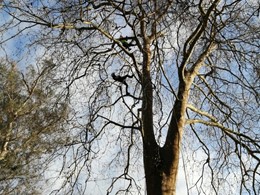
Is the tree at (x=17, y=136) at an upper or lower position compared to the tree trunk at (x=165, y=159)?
upper

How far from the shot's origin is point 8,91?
13.9 meters

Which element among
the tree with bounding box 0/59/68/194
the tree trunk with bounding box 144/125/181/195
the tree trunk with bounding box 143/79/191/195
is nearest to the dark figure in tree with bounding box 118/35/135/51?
the tree trunk with bounding box 143/79/191/195

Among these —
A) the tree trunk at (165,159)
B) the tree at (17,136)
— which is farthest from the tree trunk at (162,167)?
the tree at (17,136)

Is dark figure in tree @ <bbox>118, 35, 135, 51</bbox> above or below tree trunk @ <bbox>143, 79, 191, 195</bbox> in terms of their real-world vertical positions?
above

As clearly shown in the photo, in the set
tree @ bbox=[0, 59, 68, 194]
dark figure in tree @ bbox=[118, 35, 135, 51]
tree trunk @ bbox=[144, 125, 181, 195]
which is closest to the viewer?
tree trunk @ bbox=[144, 125, 181, 195]

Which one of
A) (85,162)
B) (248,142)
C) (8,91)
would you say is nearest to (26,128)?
(8,91)

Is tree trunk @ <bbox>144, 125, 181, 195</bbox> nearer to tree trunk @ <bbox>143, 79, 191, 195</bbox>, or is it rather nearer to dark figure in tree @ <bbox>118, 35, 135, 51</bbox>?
tree trunk @ <bbox>143, 79, 191, 195</bbox>

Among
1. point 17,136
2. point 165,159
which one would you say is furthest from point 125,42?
point 17,136

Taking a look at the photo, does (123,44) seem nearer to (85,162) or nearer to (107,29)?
(107,29)

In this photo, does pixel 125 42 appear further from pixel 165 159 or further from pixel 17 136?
pixel 17 136

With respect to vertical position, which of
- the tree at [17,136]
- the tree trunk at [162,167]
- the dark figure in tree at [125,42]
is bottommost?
the tree trunk at [162,167]

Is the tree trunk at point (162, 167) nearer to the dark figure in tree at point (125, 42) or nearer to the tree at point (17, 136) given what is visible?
the dark figure in tree at point (125, 42)

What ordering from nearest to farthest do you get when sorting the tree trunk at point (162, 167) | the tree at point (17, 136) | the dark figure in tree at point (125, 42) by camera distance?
the tree trunk at point (162, 167)
the dark figure in tree at point (125, 42)
the tree at point (17, 136)

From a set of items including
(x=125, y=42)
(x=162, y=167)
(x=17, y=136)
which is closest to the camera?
(x=162, y=167)
